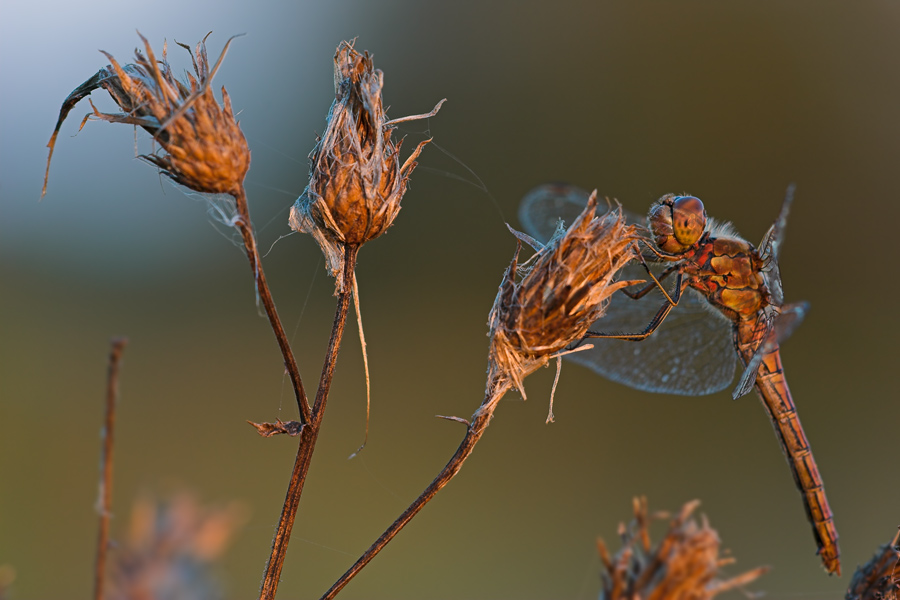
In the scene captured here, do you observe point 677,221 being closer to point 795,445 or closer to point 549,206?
point 549,206

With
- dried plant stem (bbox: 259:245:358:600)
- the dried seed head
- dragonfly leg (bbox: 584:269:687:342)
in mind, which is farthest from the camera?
dragonfly leg (bbox: 584:269:687:342)

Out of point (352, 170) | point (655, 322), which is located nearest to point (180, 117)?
point (352, 170)

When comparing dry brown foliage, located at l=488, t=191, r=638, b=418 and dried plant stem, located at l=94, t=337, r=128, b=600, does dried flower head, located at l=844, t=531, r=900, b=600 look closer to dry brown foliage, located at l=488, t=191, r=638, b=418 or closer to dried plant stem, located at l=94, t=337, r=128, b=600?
dry brown foliage, located at l=488, t=191, r=638, b=418

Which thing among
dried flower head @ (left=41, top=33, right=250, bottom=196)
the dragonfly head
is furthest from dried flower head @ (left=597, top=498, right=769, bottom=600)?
the dragonfly head

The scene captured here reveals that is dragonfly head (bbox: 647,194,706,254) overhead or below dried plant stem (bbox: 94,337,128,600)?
overhead

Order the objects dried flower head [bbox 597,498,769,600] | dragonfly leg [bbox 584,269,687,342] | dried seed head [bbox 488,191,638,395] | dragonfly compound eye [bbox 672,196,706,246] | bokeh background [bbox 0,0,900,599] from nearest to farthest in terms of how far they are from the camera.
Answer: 1. dried flower head [bbox 597,498,769,600]
2. dried seed head [bbox 488,191,638,395]
3. dragonfly leg [bbox 584,269,687,342]
4. dragonfly compound eye [bbox 672,196,706,246]
5. bokeh background [bbox 0,0,900,599]

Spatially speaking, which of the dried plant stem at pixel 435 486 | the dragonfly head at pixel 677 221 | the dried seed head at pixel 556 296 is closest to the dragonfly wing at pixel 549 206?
the dragonfly head at pixel 677 221

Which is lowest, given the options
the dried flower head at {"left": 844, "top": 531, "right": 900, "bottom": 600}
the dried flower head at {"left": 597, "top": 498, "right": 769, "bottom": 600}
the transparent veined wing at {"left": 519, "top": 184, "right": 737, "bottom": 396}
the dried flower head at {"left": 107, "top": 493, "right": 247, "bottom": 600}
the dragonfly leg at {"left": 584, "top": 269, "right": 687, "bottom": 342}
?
the dried flower head at {"left": 844, "top": 531, "right": 900, "bottom": 600}

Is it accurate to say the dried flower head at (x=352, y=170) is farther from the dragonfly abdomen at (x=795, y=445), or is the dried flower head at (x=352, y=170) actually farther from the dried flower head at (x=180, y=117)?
the dragonfly abdomen at (x=795, y=445)

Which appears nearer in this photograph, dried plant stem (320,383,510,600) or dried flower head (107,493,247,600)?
dried flower head (107,493,247,600)
